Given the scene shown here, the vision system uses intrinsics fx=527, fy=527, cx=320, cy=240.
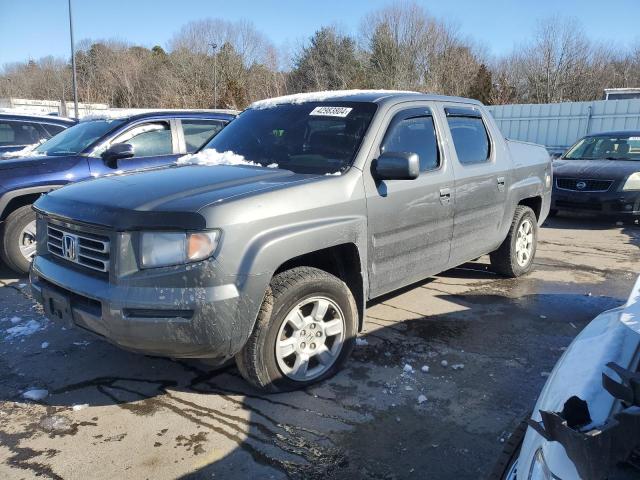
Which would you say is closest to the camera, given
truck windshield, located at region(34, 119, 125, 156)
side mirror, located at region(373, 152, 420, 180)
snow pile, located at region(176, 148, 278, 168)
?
side mirror, located at region(373, 152, 420, 180)

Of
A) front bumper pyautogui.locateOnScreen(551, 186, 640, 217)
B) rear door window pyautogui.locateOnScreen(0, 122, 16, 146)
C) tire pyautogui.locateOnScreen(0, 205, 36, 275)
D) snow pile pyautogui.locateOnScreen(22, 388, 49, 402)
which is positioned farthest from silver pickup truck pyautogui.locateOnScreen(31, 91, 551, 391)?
rear door window pyautogui.locateOnScreen(0, 122, 16, 146)

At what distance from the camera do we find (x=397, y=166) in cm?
350

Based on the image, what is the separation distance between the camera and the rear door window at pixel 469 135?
4672 mm

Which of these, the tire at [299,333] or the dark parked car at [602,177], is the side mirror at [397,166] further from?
the dark parked car at [602,177]

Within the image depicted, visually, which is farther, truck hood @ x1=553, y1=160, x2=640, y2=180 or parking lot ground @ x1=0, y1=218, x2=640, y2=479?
truck hood @ x1=553, y1=160, x2=640, y2=180

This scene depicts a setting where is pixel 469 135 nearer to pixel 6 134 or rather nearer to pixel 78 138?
pixel 78 138

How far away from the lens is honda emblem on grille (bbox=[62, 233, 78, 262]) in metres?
3.09

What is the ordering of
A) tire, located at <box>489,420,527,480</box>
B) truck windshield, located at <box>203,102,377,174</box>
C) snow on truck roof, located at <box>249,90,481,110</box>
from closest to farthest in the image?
1. tire, located at <box>489,420,527,480</box>
2. truck windshield, located at <box>203,102,377,174</box>
3. snow on truck roof, located at <box>249,90,481,110</box>

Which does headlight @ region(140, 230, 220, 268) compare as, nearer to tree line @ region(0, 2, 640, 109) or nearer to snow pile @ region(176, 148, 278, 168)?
snow pile @ region(176, 148, 278, 168)

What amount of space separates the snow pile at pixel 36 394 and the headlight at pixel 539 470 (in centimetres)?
300

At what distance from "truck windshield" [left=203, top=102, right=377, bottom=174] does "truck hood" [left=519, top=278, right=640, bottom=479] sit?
195 cm

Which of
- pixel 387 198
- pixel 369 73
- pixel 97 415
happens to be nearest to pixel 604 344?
pixel 387 198

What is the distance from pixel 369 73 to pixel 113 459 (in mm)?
39309

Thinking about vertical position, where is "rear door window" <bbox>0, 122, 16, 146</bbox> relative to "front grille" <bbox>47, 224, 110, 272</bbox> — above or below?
above
